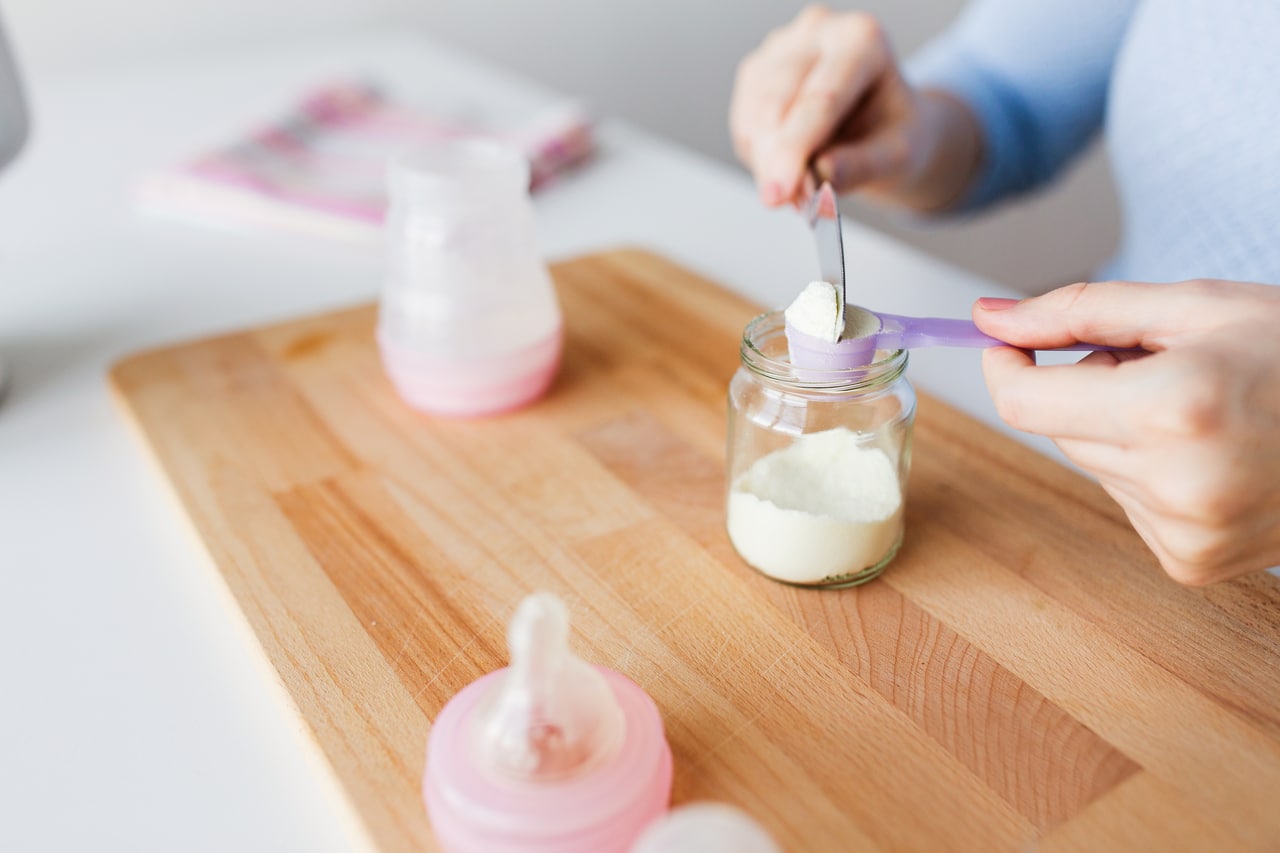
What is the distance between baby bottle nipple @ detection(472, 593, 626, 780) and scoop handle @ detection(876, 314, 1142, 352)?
10.3 inches

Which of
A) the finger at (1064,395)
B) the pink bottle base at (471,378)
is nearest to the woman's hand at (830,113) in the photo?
the pink bottle base at (471,378)

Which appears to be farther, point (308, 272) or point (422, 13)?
point (422, 13)

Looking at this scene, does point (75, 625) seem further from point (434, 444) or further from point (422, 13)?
point (422, 13)

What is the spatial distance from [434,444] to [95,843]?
0.37 m

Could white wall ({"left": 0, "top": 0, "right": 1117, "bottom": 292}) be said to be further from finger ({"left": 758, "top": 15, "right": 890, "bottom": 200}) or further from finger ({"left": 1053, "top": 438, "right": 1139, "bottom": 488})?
finger ({"left": 1053, "top": 438, "right": 1139, "bottom": 488})

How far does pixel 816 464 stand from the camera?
645mm

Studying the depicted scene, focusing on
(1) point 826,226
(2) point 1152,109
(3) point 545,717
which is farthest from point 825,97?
(3) point 545,717

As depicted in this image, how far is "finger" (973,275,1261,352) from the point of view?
19.1 inches

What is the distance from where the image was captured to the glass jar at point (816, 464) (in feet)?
1.99

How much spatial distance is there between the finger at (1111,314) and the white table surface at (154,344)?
28 centimetres

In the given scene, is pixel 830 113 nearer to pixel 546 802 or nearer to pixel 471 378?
pixel 471 378

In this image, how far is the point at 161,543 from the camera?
0.68m

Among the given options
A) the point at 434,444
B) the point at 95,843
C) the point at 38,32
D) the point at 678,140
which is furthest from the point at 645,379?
the point at 678,140

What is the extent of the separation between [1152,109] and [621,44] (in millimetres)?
1440
